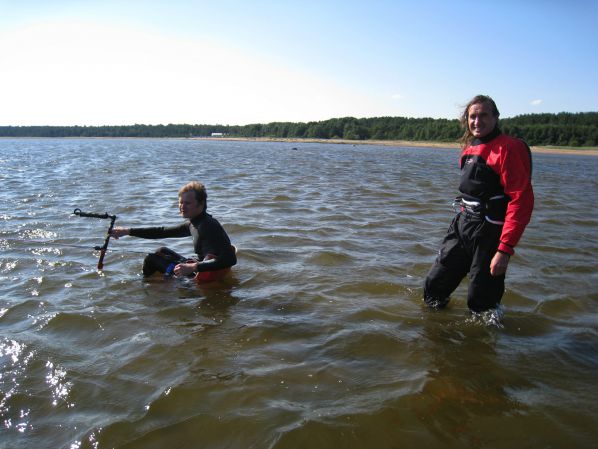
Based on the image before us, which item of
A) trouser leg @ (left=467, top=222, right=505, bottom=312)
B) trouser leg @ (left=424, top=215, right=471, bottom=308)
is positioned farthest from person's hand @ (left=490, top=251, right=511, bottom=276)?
trouser leg @ (left=424, top=215, right=471, bottom=308)

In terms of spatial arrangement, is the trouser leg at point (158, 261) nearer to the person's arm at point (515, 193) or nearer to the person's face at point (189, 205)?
the person's face at point (189, 205)

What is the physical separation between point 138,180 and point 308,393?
18.5m

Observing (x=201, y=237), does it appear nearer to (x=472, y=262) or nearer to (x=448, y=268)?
(x=448, y=268)

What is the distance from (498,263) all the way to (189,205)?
3883mm

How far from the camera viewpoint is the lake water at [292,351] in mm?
3281

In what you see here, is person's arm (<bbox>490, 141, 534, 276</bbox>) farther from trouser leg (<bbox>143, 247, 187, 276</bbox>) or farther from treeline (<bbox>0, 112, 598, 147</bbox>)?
treeline (<bbox>0, 112, 598, 147</bbox>)

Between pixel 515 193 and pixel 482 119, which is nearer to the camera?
pixel 515 193

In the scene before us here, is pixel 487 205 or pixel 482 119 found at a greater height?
pixel 482 119

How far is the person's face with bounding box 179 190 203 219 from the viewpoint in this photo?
6.07 metres

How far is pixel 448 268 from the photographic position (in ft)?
16.9

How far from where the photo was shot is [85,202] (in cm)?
1351

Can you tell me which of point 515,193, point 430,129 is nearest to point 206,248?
point 515,193

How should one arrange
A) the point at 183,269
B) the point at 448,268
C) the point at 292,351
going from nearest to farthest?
the point at 292,351 < the point at 448,268 < the point at 183,269

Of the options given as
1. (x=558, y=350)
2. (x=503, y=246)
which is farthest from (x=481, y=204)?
(x=558, y=350)
